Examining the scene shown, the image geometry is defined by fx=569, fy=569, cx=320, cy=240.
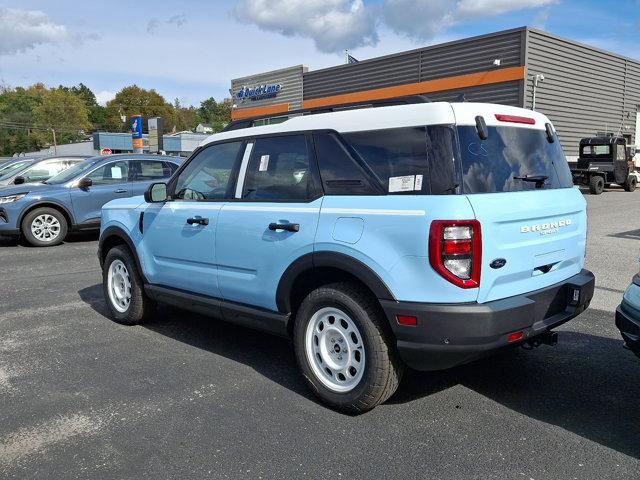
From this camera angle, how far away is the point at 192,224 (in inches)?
181

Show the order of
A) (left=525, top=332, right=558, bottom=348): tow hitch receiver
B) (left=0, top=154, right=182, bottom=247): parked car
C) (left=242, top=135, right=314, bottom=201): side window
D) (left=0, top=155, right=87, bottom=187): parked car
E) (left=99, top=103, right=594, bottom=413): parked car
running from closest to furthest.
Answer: (left=99, top=103, right=594, bottom=413): parked car → (left=525, top=332, right=558, bottom=348): tow hitch receiver → (left=242, top=135, right=314, bottom=201): side window → (left=0, top=154, right=182, bottom=247): parked car → (left=0, top=155, right=87, bottom=187): parked car

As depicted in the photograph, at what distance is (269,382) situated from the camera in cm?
414

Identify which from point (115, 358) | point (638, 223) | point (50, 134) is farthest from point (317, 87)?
point (50, 134)

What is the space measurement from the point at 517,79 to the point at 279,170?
19.9 m

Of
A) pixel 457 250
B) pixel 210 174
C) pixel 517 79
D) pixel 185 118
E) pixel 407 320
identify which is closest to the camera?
pixel 457 250

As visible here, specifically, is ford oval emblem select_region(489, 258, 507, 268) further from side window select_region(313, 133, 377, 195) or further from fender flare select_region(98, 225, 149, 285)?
fender flare select_region(98, 225, 149, 285)

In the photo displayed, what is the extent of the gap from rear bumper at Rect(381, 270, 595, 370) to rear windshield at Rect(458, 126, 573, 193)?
668mm

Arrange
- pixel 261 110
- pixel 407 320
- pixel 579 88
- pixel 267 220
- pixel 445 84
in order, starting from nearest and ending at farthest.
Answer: pixel 407 320
pixel 267 220
pixel 445 84
pixel 579 88
pixel 261 110

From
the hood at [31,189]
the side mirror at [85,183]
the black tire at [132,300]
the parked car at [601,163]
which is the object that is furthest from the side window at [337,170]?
the parked car at [601,163]

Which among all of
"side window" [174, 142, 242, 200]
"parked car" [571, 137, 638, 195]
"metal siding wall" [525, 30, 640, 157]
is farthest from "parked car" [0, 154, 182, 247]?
"parked car" [571, 137, 638, 195]

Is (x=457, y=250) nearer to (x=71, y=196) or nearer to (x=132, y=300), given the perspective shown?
(x=132, y=300)

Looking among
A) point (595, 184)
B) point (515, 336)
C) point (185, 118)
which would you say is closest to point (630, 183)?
point (595, 184)

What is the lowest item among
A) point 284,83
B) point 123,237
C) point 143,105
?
point 123,237

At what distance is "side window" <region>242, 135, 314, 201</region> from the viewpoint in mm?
3896
